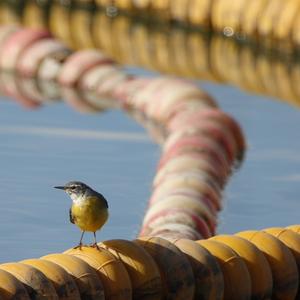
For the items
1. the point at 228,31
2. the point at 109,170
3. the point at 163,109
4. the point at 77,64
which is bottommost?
the point at 109,170

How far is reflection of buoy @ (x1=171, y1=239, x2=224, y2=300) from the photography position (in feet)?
19.4

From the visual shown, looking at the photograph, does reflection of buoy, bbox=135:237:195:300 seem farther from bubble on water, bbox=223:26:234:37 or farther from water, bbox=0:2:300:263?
bubble on water, bbox=223:26:234:37

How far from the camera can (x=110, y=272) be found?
220 inches

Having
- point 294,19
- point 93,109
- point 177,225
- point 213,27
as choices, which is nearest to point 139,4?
point 213,27

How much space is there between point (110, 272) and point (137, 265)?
6.1 inches

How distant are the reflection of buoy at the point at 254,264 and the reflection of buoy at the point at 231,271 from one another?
0.05m

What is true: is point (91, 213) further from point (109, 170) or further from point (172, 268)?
point (109, 170)

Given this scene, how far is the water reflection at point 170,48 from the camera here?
12461 mm

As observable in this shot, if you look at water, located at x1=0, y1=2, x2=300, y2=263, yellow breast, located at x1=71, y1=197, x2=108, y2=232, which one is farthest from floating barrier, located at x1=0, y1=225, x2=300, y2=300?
water, located at x1=0, y1=2, x2=300, y2=263

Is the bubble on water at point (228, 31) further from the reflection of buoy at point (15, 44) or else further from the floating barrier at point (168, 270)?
the floating barrier at point (168, 270)

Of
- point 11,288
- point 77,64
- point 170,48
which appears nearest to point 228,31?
point 170,48

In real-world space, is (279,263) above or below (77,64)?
below

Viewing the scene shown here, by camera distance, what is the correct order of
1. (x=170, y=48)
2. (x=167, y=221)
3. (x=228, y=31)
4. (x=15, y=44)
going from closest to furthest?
(x=167, y=221), (x=15, y=44), (x=170, y=48), (x=228, y=31)

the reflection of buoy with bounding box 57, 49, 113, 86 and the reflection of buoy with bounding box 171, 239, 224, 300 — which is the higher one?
the reflection of buoy with bounding box 57, 49, 113, 86
